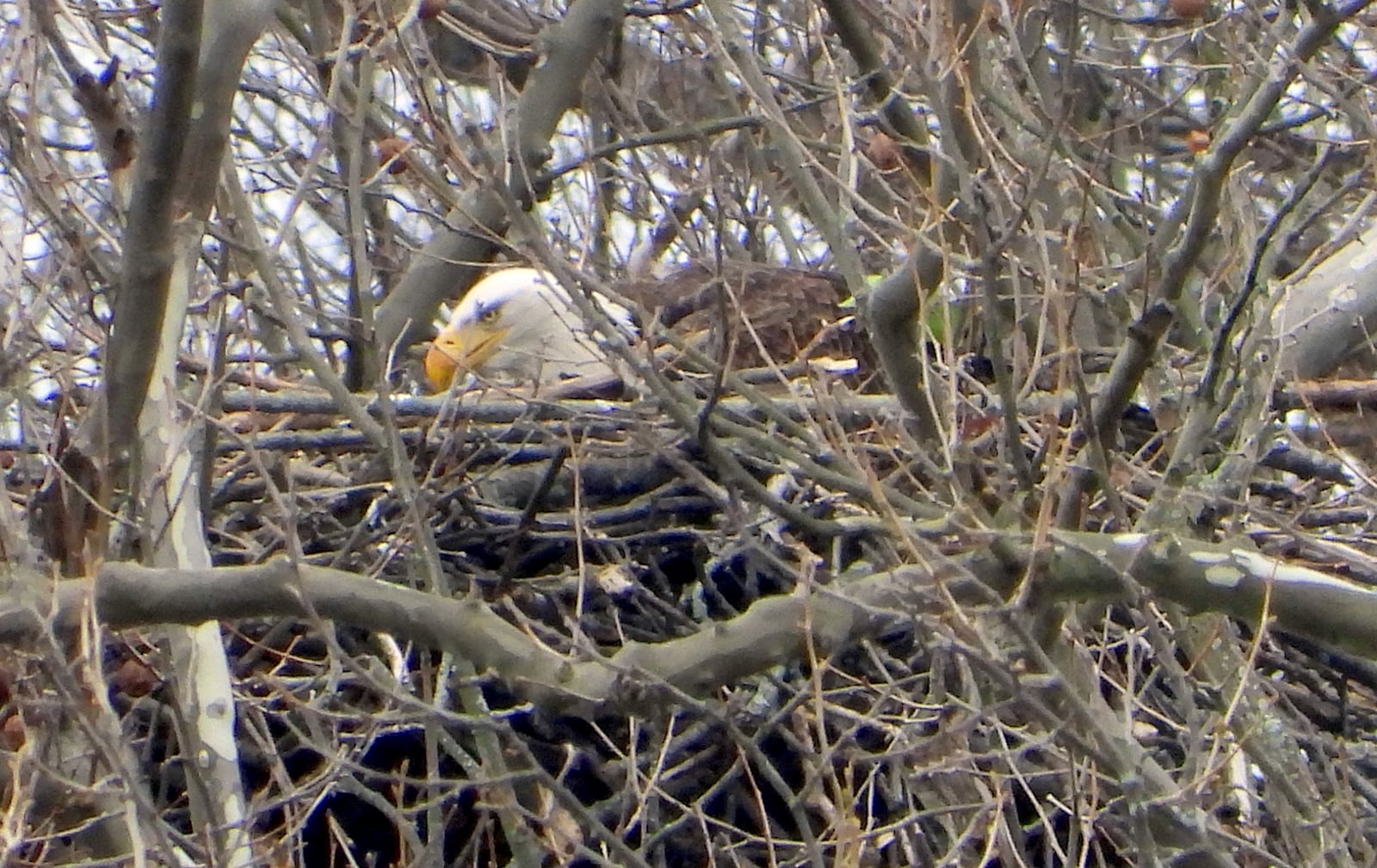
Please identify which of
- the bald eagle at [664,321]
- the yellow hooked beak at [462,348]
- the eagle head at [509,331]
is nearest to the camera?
the bald eagle at [664,321]

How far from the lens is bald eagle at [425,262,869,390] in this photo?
5324 millimetres

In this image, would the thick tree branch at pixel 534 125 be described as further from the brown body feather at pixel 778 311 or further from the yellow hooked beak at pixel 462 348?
the brown body feather at pixel 778 311

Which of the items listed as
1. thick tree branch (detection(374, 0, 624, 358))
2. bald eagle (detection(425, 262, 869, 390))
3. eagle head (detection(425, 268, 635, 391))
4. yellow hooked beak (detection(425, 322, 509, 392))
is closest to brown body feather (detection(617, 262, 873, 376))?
bald eagle (detection(425, 262, 869, 390))

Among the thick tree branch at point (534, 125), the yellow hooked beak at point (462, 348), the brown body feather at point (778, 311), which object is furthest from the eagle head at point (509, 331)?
the brown body feather at point (778, 311)

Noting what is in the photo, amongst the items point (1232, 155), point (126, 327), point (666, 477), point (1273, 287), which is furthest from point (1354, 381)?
point (126, 327)

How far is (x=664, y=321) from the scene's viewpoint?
5430 mm

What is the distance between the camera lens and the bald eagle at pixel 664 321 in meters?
5.32

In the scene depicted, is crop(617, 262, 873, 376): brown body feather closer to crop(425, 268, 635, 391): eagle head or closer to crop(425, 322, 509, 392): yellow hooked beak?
crop(425, 268, 635, 391): eagle head

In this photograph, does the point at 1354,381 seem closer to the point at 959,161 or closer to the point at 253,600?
the point at 959,161

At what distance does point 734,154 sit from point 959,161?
13.0ft

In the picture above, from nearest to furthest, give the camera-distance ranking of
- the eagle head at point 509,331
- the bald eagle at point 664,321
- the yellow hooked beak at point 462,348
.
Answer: the bald eagle at point 664,321
the yellow hooked beak at point 462,348
the eagle head at point 509,331

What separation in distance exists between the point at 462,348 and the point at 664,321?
2.29 feet

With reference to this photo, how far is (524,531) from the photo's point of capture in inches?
168

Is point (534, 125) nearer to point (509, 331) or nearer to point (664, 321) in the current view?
point (509, 331)
